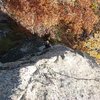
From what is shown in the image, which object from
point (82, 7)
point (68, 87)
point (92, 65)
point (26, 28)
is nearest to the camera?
point (68, 87)

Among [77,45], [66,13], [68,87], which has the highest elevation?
[66,13]

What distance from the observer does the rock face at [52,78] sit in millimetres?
8820

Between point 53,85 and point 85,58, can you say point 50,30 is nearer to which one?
point 85,58

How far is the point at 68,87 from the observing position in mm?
9180

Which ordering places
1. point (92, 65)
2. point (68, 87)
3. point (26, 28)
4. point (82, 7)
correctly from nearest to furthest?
point (68, 87) → point (92, 65) → point (26, 28) → point (82, 7)

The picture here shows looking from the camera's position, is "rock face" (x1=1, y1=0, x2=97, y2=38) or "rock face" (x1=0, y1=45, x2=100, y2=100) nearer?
"rock face" (x1=0, y1=45, x2=100, y2=100)

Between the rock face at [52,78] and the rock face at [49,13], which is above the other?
the rock face at [49,13]

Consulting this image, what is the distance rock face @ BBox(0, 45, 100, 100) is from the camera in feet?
28.9

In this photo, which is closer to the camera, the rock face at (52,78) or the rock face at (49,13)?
the rock face at (52,78)

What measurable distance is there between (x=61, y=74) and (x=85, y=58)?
1405 millimetres

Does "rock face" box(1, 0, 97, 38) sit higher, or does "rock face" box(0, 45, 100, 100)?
"rock face" box(1, 0, 97, 38)

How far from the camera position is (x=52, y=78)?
935cm

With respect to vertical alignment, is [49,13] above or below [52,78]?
above

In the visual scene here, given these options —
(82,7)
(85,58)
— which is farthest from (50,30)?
(85,58)
